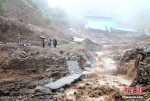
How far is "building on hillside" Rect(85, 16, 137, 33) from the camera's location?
42872 mm

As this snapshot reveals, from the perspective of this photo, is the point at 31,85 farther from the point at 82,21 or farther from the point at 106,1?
the point at 106,1

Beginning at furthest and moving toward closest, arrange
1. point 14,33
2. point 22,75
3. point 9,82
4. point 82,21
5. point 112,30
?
point 82,21 < point 112,30 < point 14,33 < point 22,75 < point 9,82

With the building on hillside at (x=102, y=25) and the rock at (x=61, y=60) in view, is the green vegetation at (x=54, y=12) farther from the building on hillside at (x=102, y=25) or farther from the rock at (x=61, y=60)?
A: the rock at (x=61, y=60)

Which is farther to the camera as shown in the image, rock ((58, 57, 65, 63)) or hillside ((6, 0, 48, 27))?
hillside ((6, 0, 48, 27))

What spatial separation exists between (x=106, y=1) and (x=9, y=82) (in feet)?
199

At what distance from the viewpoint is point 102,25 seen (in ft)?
147

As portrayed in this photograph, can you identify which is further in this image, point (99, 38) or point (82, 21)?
point (82, 21)

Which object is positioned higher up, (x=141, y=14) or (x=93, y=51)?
(x=141, y=14)

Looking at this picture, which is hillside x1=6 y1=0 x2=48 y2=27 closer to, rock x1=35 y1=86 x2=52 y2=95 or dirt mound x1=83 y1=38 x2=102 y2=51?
dirt mound x1=83 y1=38 x2=102 y2=51

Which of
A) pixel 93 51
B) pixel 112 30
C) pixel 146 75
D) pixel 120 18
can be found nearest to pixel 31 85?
pixel 146 75

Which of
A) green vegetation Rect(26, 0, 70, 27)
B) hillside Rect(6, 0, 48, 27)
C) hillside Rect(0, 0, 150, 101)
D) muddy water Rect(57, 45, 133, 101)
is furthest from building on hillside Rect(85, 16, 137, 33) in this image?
muddy water Rect(57, 45, 133, 101)

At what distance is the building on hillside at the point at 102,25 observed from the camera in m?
42.9

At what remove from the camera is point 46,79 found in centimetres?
1498

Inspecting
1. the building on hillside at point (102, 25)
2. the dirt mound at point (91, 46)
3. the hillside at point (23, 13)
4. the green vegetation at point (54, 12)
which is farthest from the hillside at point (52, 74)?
the building on hillside at point (102, 25)
